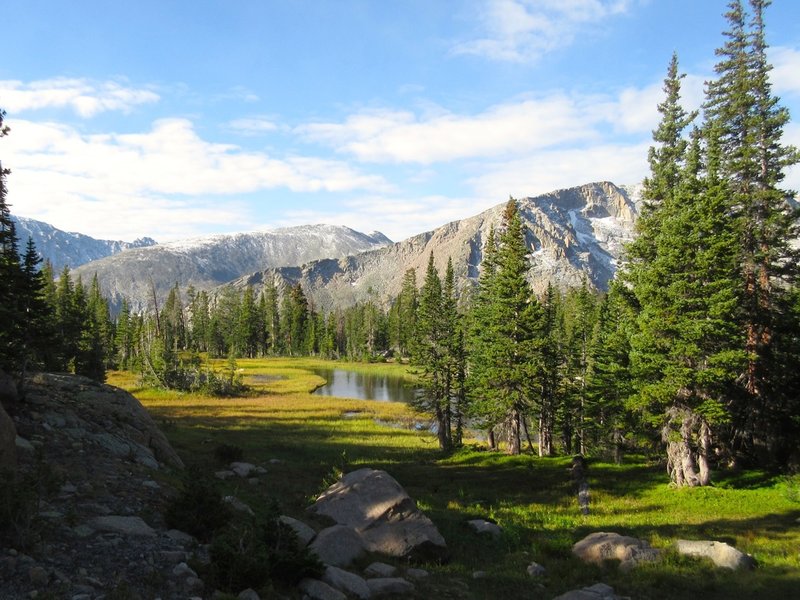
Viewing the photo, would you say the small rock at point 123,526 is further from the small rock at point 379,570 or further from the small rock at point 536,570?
the small rock at point 536,570

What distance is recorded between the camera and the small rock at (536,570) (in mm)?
12672

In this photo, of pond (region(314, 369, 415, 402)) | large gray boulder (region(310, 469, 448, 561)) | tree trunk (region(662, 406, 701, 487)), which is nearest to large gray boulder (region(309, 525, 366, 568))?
large gray boulder (region(310, 469, 448, 561))

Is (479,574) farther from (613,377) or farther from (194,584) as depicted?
(613,377)

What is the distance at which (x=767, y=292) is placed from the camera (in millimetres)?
27438

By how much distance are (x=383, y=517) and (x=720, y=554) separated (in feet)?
29.7

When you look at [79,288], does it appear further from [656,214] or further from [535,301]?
[656,214]

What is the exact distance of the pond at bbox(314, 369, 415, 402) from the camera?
73.8 meters

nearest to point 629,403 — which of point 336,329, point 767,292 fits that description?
point 767,292

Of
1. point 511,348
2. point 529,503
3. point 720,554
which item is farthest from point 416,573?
point 511,348

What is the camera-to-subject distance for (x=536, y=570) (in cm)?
1281

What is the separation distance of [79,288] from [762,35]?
92.5m

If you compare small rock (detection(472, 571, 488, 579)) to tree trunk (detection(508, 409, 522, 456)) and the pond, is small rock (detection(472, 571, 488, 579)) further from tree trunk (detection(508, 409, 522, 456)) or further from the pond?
the pond

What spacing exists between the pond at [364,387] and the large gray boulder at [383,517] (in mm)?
47414

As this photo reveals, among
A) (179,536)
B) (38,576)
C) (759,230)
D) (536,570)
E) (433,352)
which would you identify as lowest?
(536,570)
